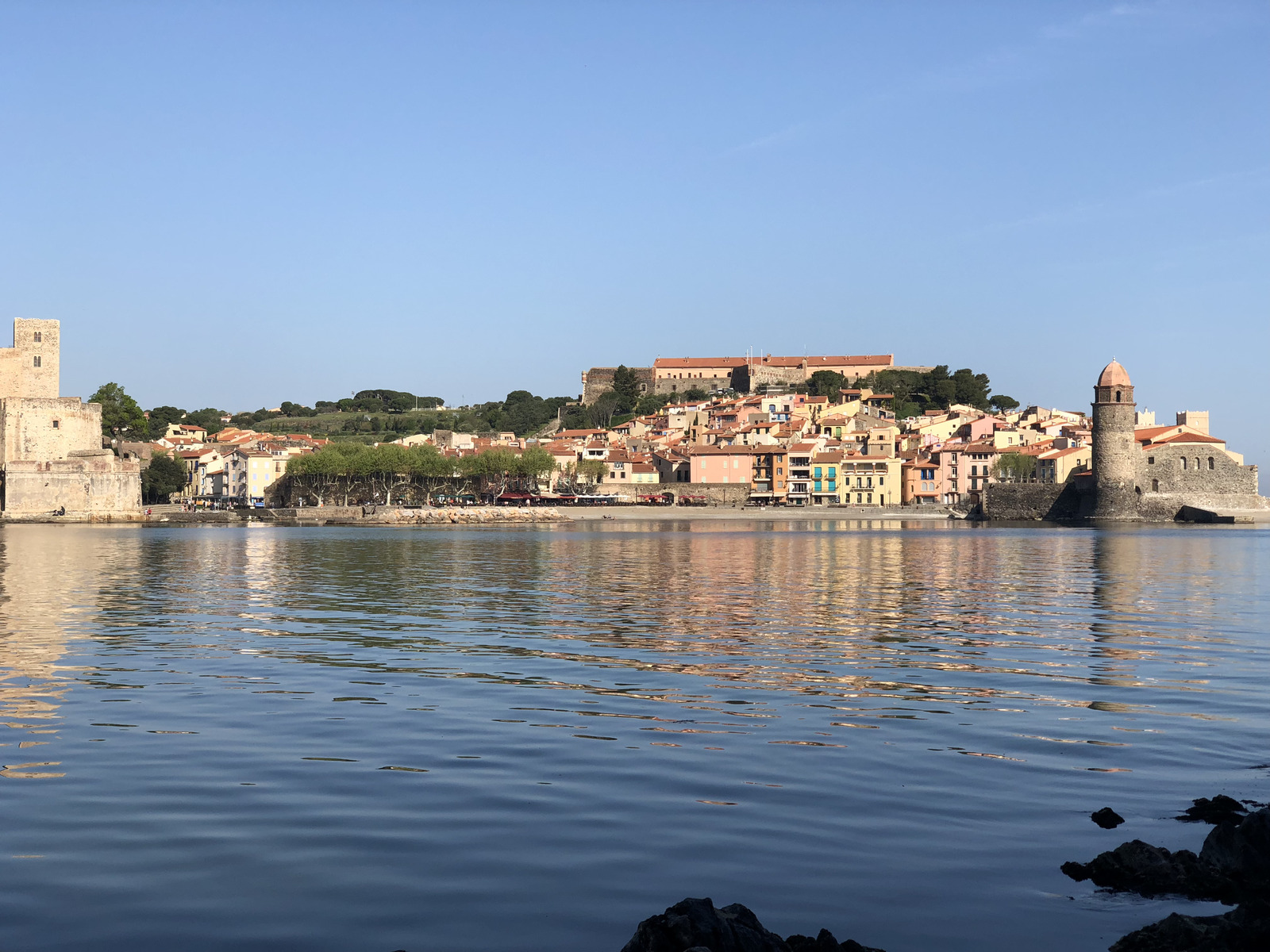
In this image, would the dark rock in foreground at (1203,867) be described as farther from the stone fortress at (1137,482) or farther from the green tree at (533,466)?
the green tree at (533,466)

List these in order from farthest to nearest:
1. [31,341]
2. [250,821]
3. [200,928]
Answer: [31,341] < [250,821] < [200,928]

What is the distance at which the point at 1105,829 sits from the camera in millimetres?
6348

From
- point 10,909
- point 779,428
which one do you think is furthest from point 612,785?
point 779,428

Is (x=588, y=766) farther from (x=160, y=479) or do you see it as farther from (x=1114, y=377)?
(x=160, y=479)

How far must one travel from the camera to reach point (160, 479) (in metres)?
86.2

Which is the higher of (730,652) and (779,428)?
(779,428)

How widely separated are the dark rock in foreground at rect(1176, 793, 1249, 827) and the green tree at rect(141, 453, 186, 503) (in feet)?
281

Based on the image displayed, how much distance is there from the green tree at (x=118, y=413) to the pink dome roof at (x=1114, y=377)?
63.0m

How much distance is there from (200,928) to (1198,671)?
416 inches

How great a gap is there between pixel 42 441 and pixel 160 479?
22351mm

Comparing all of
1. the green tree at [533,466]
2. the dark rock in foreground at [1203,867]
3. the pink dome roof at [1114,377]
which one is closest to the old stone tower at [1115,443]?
the pink dome roof at [1114,377]

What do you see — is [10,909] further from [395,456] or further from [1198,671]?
[395,456]

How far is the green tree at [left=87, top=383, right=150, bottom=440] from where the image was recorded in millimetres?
83688

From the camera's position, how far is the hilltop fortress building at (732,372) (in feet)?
414
